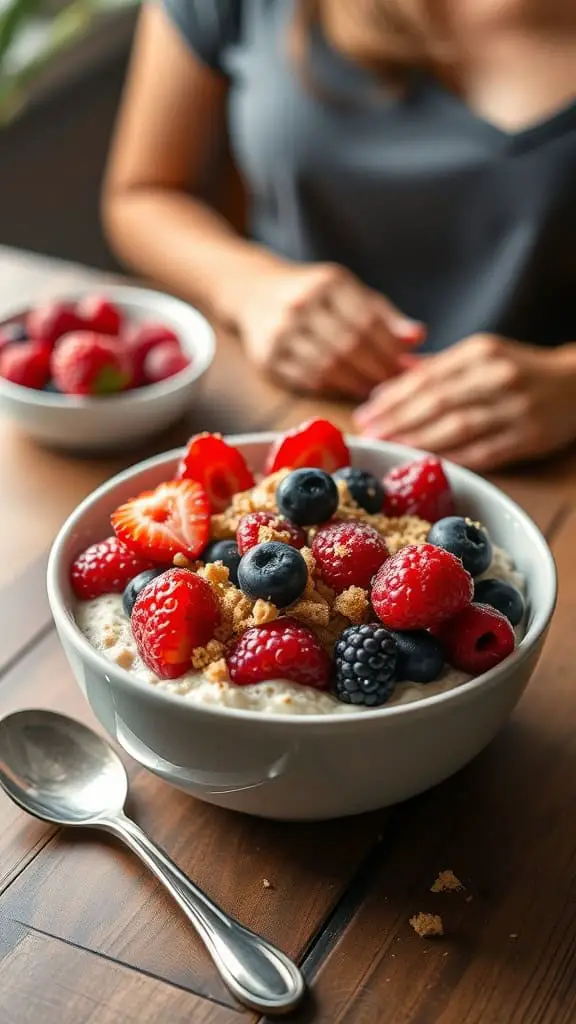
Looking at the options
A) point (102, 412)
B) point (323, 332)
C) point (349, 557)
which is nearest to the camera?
point (349, 557)

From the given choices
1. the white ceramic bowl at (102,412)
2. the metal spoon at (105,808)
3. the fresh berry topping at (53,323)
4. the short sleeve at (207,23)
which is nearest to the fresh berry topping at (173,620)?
the metal spoon at (105,808)

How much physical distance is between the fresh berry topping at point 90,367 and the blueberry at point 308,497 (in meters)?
0.34

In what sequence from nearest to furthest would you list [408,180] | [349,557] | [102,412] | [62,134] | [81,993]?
[81,993], [349,557], [102,412], [408,180], [62,134]

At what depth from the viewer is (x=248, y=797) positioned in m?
0.64

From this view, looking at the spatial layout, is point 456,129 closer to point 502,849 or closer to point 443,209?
point 443,209

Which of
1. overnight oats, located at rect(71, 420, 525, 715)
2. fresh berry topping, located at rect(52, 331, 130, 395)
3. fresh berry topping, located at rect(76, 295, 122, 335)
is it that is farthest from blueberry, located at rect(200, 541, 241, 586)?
fresh berry topping, located at rect(76, 295, 122, 335)

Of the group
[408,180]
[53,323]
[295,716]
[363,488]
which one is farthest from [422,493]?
[408,180]

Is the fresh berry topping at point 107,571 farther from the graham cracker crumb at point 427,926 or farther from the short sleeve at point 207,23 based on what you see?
the short sleeve at point 207,23

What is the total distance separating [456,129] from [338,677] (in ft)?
2.99

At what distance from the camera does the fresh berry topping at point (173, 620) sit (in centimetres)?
64

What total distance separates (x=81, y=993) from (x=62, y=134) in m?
2.09

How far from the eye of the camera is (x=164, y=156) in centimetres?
158

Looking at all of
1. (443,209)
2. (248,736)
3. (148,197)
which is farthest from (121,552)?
(148,197)

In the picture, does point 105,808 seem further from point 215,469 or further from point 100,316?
point 100,316
